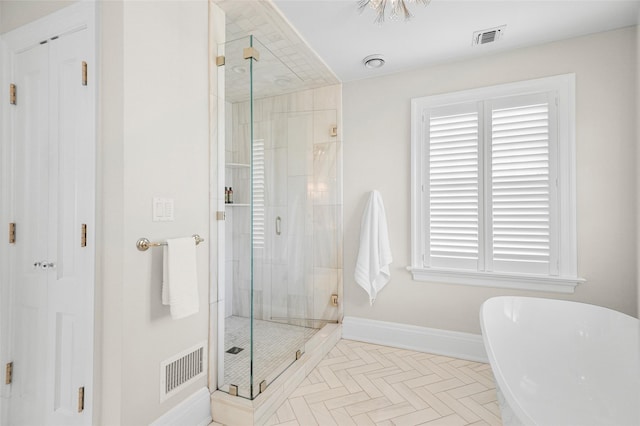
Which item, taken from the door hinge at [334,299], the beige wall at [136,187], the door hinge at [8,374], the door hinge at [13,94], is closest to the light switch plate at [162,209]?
the beige wall at [136,187]

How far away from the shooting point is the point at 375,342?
2957 mm

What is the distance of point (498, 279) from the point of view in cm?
252

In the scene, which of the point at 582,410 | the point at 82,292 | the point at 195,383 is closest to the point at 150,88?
the point at 82,292

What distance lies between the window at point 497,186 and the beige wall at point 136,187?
198 centimetres

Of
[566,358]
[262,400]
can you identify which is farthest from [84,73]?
[566,358]

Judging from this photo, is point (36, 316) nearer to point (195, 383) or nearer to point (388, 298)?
point (195, 383)

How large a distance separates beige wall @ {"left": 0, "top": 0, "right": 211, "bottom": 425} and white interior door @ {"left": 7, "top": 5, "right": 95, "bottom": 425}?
0.10 m

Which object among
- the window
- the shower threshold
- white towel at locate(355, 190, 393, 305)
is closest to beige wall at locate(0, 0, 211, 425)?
the shower threshold

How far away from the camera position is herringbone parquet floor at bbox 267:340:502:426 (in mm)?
1875

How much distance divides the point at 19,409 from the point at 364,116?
3205 mm

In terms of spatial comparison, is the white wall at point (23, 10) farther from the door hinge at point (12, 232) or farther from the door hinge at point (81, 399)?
the door hinge at point (81, 399)

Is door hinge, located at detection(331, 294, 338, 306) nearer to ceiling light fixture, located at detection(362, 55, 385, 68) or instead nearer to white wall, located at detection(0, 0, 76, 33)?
ceiling light fixture, located at detection(362, 55, 385, 68)

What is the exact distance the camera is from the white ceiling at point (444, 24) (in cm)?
199

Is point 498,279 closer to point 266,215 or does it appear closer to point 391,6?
point 266,215
